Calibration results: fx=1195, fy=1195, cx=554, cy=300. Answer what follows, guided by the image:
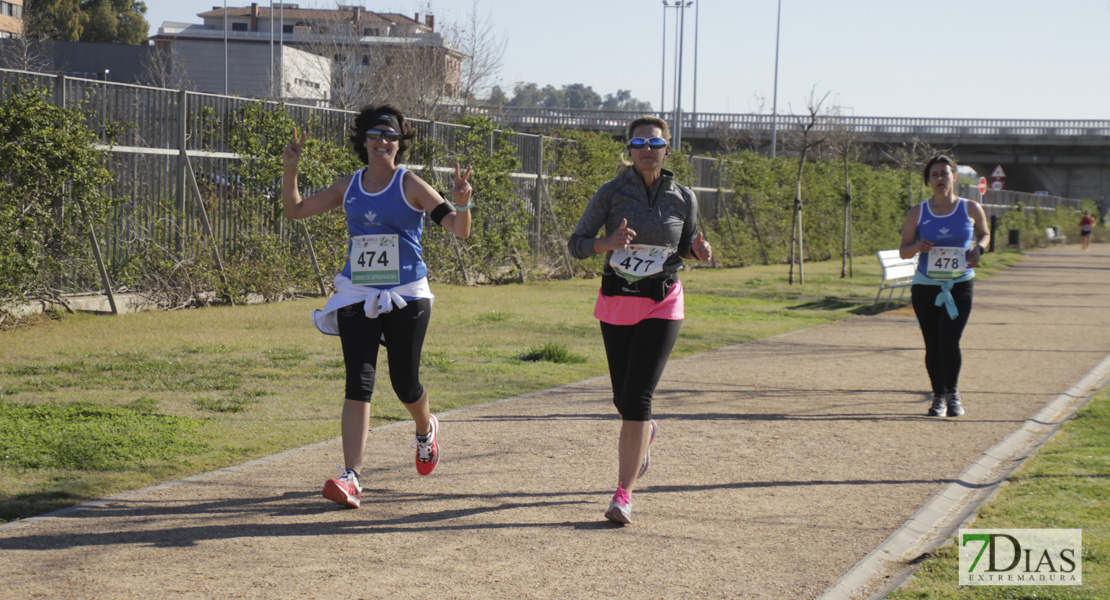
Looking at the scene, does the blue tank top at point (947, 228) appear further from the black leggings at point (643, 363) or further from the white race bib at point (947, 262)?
the black leggings at point (643, 363)

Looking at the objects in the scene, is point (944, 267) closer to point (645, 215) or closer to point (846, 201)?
point (645, 215)

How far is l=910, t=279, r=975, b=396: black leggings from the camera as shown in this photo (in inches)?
341

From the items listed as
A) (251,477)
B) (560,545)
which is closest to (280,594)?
(560,545)

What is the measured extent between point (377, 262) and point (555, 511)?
1.45 metres

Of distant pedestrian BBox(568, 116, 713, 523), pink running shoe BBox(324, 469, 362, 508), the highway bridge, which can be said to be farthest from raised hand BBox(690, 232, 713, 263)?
the highway bridge

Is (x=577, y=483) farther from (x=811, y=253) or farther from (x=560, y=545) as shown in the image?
(x=811, y=253)

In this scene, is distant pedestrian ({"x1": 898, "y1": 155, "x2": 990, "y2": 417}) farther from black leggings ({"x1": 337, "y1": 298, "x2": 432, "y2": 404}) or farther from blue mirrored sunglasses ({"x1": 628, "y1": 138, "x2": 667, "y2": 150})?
black leggings ({"x1": 337, "y1": 298, "x2": 432, "y2": 404})

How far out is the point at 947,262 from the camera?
859cm

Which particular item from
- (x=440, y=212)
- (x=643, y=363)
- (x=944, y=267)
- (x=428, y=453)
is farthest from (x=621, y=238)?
(x=944, y=267)

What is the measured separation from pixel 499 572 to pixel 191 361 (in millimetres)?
6316

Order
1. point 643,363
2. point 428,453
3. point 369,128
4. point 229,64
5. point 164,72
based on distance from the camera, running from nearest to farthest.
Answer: point 643,363 → point 369,128 → point 428,453 → point 164,72 → point 229,64

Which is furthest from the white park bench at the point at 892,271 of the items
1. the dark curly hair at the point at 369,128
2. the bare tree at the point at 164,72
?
the bare tree at the point at 164,72

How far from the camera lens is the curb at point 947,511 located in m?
4.69

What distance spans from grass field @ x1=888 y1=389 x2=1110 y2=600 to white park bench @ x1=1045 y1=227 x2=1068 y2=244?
4986 cm
